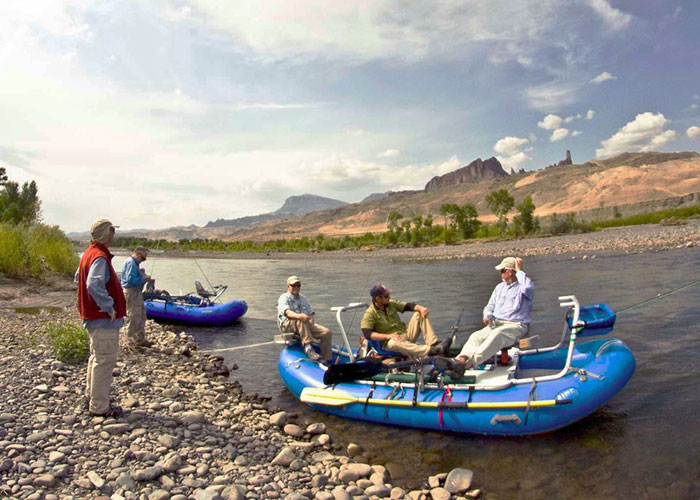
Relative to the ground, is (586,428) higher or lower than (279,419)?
lower

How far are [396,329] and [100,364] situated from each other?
4.48m

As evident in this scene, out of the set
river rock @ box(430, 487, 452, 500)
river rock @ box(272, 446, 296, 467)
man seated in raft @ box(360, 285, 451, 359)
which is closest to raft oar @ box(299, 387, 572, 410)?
man seated in raft @ box(360, 285, 451, 359)

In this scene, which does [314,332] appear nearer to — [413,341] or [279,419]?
[413,341]

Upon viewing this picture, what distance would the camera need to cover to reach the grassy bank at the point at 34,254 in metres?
20.1

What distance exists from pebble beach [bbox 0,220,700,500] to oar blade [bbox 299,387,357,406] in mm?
335

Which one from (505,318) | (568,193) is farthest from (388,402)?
(568,193)

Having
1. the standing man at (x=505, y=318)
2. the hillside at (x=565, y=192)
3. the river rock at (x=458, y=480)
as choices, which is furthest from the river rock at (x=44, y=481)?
the hillside at (x=565, y=192)

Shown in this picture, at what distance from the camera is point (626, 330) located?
11.9 meters

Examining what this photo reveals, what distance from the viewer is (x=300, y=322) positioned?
893cm

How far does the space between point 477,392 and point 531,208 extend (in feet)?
174

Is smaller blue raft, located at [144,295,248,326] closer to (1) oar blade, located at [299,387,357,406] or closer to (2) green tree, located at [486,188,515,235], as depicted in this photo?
(1) oar blade, located at [299,387,357,406]

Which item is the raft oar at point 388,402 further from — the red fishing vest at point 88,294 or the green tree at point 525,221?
the green tree at point 525,221

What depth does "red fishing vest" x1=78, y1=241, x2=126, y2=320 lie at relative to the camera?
5.97 meters

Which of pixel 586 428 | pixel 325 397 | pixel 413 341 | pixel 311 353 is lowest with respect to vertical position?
pixel 586 428
